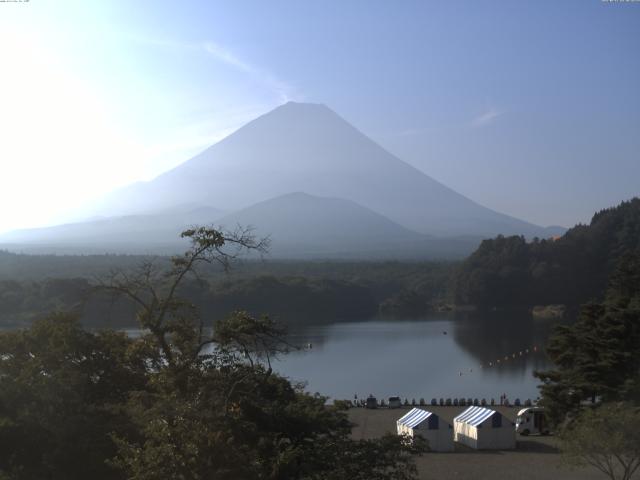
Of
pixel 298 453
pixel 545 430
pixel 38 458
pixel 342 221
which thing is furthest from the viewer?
pixel 342 221

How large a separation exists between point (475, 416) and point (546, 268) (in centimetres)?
2501

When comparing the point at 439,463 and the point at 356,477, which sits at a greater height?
the point at 356,477

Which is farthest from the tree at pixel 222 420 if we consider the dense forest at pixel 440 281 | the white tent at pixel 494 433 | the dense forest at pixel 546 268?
the dense forest at pixel 546 268

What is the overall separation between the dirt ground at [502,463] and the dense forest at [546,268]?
23.6 metres

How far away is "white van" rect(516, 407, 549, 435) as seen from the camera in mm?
10156

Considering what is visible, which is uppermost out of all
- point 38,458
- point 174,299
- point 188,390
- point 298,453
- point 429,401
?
point 174,299

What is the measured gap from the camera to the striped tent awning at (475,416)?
927 centimetres

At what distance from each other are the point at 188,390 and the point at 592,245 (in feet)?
110

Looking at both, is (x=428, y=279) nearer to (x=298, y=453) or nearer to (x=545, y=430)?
(x=545, y=430)

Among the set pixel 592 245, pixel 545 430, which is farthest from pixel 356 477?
pixel 592 245

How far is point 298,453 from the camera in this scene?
391cm

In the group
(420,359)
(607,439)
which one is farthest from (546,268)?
(607,439)

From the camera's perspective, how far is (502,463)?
8.45 m

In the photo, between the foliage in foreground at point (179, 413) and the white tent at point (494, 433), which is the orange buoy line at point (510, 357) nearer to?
the white tent at point (494, 433)
